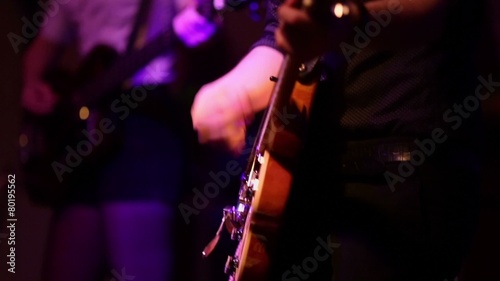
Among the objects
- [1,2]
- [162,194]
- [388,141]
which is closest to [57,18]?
[1,2]

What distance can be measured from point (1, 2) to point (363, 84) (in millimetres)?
1892

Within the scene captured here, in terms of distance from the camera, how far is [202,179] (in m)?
1.88

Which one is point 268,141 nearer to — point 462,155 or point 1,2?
point 462,155

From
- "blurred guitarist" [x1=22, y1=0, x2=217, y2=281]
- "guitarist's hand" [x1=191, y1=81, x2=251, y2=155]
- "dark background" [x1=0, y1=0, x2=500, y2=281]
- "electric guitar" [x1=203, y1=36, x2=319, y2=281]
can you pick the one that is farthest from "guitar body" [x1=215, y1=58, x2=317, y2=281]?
"blurred guitarist" [x1=22, y1=0, x2=217, y2=281]

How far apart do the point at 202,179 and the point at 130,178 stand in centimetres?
29

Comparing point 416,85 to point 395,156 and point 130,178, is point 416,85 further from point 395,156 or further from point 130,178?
point 130,178

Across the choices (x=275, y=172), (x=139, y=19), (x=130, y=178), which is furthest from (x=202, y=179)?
(x=275, y=172)

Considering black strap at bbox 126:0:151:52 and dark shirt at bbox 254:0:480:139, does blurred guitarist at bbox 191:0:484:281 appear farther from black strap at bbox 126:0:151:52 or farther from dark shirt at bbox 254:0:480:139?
black strap at bbox 126:0:151:52

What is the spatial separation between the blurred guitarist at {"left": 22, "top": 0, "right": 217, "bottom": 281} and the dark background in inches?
4.5

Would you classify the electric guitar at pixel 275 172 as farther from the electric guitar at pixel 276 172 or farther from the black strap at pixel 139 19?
the black strap at pixel 139 19

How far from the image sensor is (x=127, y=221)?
5.50 ft

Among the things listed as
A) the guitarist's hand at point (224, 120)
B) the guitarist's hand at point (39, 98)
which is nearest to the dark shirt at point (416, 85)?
the guitarist's hand at point (224, 120)

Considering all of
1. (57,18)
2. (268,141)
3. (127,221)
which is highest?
(57,18)

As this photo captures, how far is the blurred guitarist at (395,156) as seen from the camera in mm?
759
